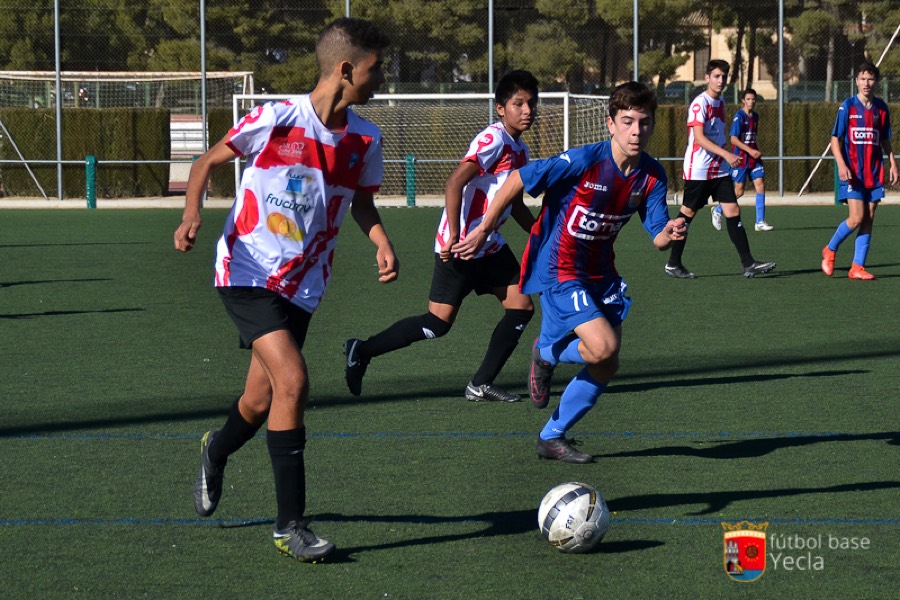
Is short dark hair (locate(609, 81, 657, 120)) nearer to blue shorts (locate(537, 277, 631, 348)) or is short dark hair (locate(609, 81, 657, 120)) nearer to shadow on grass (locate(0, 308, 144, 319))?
blue shorts (locate(537, 277, 631, 348))

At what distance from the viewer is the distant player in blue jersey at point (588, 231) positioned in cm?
537

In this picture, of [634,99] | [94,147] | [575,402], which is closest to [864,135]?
[634,99]

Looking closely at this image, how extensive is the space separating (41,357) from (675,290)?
5745mm

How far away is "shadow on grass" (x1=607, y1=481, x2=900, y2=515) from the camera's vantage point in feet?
15.7

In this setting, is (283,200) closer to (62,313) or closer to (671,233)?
(671,233)

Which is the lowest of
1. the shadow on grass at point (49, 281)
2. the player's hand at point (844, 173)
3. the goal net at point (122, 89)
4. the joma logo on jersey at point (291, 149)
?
the shadow on grass at point (49, 281)

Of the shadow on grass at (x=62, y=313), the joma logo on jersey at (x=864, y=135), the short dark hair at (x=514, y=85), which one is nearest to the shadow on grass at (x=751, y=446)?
the short dark hair at (x=514, y=85)

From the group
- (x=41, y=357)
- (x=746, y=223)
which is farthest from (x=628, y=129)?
(x=746, y=223)

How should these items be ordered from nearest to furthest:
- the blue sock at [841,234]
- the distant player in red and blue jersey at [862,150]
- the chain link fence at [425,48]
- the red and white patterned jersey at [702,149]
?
the distant player in red and blue jersey at [862,150] < the blue sock at [841,234] < the red and white patterned jersey at [702,149] < the chain link fence at [425,48]

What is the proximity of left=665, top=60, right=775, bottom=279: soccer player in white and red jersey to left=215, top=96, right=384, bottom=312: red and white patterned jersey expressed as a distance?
8.43 meters

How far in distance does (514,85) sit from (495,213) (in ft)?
4.17

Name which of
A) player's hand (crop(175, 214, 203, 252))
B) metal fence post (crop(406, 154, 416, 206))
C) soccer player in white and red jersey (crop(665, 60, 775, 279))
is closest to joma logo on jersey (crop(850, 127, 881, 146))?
soccer player in white and red jersey (crop(665, 60, 775, 279))

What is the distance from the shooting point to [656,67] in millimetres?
28672

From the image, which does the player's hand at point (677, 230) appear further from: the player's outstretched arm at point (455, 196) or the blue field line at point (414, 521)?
the player's outstretched arm at point (455, 196)
